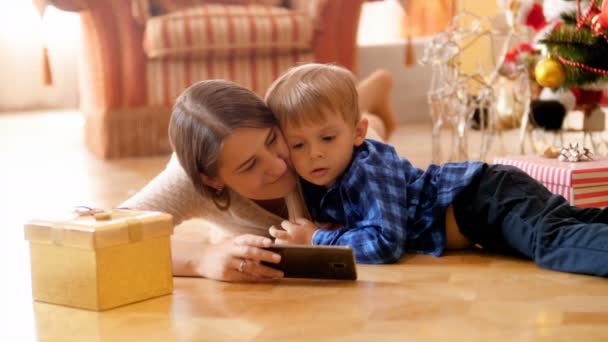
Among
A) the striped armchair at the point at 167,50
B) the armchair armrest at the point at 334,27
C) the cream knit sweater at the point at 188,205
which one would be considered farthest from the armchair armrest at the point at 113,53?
the cream knit sweater at the point at 188,205

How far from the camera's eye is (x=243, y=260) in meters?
1.59

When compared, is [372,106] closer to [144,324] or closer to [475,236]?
[475,236]

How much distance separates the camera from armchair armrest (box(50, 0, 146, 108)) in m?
3.60

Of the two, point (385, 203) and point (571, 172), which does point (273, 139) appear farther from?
point (571, 172)

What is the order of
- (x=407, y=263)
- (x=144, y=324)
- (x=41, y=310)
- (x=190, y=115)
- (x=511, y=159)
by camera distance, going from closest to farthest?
(x=144, y=324) → (x=41, y=310) → (x=190, y=115) → (x=407, y=263) → (x=511, y=159)

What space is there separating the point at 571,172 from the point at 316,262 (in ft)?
2.32

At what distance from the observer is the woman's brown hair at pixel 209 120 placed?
161 centimetres

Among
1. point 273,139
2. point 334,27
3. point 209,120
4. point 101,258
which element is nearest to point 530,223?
point 273,139

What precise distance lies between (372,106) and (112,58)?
1.18m

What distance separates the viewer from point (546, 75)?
2.38 metres

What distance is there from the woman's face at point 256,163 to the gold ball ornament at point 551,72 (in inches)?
37.0

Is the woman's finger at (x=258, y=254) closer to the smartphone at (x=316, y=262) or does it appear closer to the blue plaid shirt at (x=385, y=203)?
the smartphone at (x=316, y=262)

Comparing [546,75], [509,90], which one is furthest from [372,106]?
[546,75]

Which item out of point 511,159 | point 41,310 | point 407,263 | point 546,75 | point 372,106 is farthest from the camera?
point 372,106
